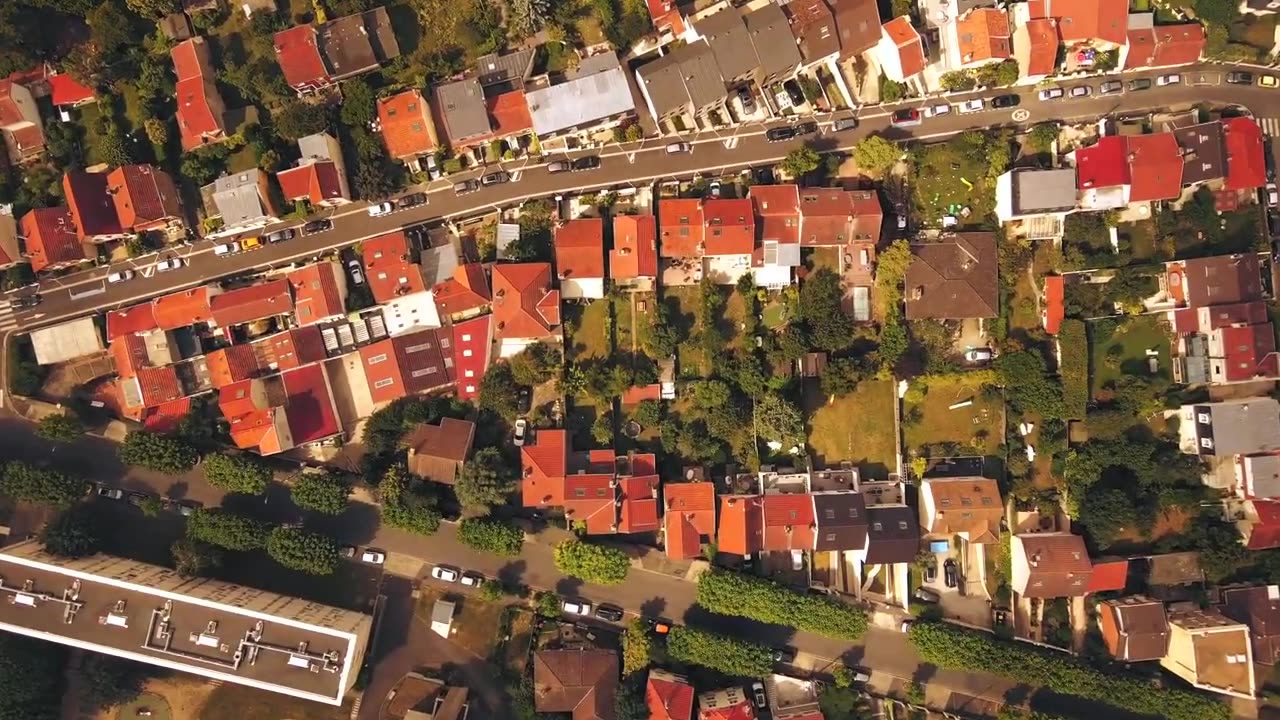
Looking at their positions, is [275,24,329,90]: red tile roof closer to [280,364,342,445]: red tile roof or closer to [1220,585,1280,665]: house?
[280,364,342,445]: red tile roof

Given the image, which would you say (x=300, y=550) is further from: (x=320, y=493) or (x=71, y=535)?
(x=71, y=535)

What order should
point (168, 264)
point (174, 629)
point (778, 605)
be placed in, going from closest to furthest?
point (174, 629)
point (778, 605)
point (168, 264)

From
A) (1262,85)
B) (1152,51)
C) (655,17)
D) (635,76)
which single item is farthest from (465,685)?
(1262,85)

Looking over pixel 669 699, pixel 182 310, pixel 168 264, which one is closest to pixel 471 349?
pixel 182 310

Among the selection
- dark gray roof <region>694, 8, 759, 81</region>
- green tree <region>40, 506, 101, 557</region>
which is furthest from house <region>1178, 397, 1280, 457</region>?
green tree <region>40, 506, 101, 557</region>

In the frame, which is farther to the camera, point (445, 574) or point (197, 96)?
point (445, 574)

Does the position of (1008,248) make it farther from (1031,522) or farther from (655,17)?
(655,17)

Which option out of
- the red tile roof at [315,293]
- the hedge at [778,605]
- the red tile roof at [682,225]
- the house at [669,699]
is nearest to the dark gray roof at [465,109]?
the red tile roof at [315,293]
